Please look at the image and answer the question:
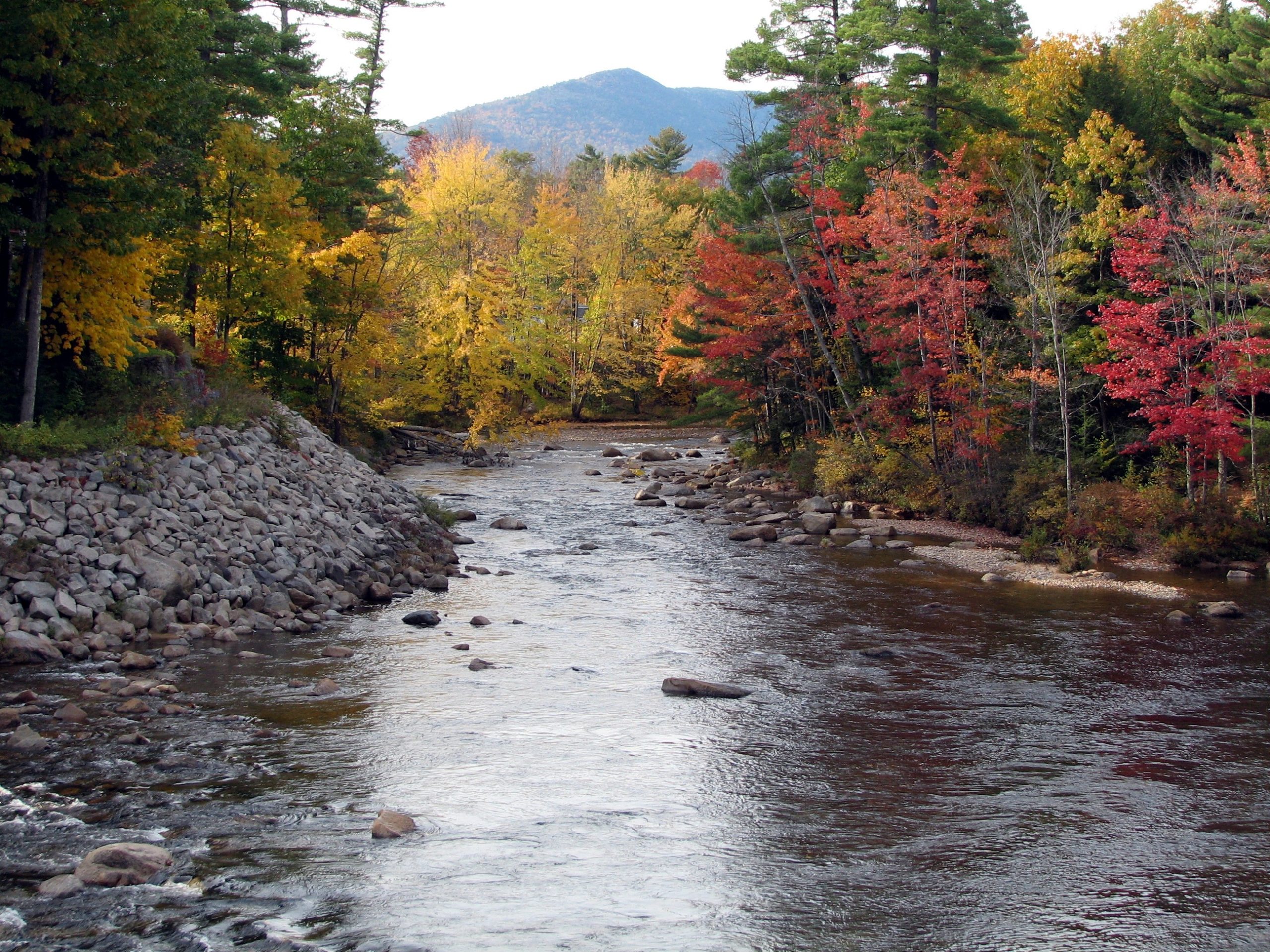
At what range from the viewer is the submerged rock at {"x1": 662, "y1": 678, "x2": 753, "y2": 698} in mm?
12969

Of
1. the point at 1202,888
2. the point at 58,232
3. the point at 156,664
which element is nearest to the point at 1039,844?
the point at 1202,888

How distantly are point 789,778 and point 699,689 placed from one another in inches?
110

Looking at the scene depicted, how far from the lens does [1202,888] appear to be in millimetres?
8008

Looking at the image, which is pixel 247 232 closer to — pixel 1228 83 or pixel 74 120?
pixel 74 120

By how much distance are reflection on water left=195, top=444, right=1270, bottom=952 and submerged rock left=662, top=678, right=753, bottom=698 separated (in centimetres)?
20

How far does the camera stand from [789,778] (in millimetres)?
10297

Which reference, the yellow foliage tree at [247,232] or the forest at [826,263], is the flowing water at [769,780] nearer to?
the forest at [826,263]

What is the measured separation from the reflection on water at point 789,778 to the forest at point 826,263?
6.54 m

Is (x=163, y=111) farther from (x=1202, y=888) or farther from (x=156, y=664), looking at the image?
(x=1202, y=888)

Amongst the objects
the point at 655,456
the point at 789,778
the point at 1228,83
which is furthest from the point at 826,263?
the point at 789,778

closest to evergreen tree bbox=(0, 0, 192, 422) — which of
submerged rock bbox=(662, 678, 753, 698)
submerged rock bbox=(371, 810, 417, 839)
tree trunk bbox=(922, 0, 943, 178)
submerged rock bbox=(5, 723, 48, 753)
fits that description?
submerged rock bbox=(5, 723, 48, 753)

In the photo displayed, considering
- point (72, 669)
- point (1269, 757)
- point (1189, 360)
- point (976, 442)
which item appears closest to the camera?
point (1269, 757)

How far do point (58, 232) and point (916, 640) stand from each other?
1521cm

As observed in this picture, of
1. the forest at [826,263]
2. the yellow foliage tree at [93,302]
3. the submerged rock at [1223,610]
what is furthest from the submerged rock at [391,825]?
the submerged rock at [1223,610]
